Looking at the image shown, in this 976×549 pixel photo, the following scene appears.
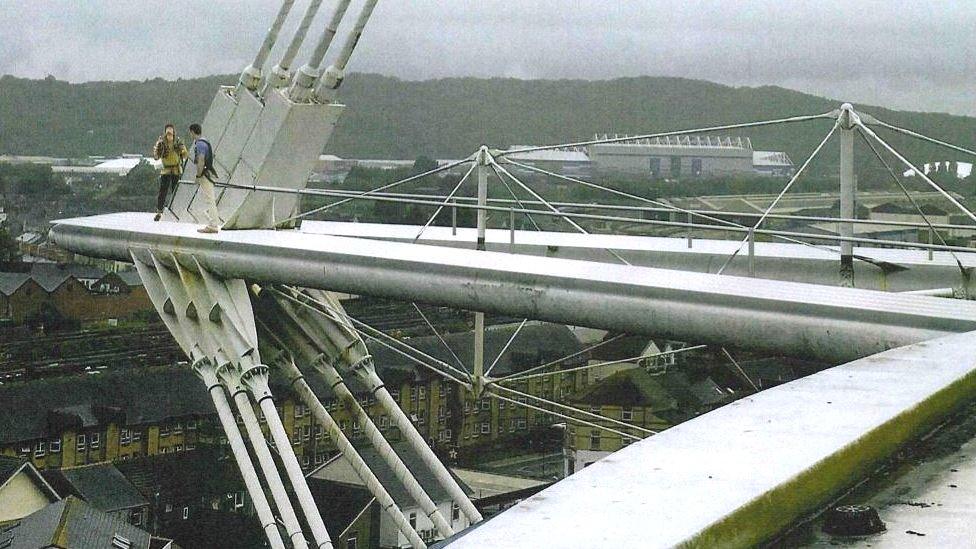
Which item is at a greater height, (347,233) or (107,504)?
(347,233)

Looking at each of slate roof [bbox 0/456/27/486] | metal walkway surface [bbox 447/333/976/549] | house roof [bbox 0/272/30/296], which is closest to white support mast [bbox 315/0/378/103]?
metal walkway surface [bbox 447/333/976/549]

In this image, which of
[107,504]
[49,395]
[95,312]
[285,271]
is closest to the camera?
[285,271]

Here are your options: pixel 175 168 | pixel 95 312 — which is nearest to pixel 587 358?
pixel 175 168

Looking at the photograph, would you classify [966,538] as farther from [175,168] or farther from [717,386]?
[717,386]

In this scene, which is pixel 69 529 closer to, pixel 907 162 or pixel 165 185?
pixel 165 185

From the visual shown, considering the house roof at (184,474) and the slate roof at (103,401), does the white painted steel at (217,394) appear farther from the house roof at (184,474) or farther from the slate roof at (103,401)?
the slate roof at (103,401)

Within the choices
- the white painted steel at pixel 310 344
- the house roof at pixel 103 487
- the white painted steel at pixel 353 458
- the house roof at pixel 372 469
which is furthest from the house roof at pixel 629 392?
the house roof at pixel 103 487

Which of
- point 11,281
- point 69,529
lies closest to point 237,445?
point 69,529
